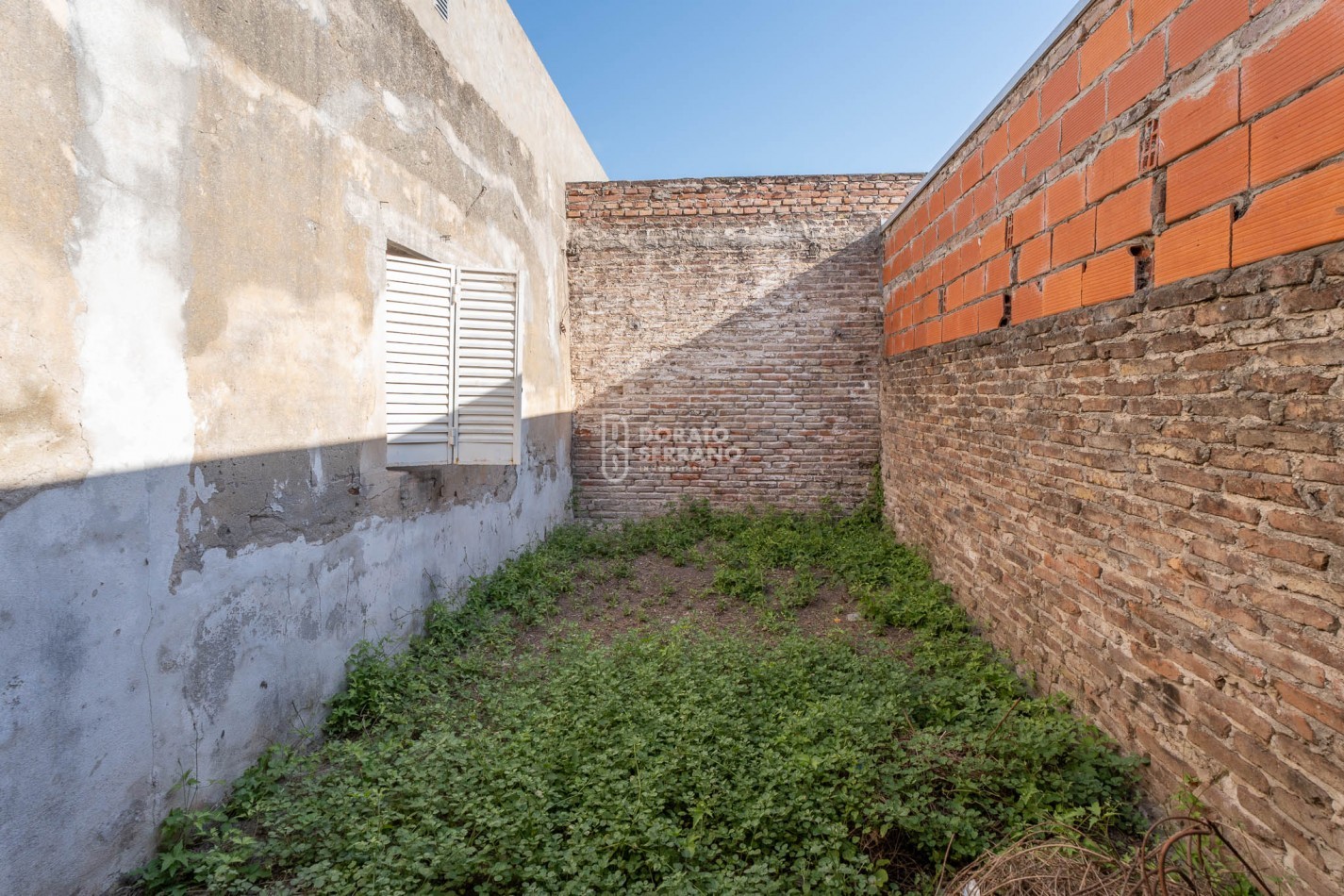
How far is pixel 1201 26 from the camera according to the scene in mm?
2217

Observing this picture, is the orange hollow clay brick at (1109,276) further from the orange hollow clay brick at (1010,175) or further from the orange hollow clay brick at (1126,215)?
the orange hollow clay brick at (1010,175)

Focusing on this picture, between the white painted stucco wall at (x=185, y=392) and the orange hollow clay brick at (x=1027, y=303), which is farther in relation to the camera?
the orange hollow clay brick at (x=1027, y=303)

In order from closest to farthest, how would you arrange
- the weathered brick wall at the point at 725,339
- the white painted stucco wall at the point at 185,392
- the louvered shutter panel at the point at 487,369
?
the white painted stucco wall at the point at 185,392
the louvered shutter panel at the point at 487,369
the weathered brick wall at the point at 725,339

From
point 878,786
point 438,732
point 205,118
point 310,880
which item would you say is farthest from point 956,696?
point 205,118

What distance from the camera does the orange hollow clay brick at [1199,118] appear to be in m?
2.11

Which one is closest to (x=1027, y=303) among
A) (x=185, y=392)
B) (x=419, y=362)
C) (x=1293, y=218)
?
(x=1293, y=218)

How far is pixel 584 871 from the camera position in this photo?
2178mm

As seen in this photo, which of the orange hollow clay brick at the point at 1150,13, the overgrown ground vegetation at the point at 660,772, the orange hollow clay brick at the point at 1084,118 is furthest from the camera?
the orange hollow clay brick at the point at 1084,118

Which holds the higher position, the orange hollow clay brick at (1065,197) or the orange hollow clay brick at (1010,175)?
the orange hollow clay brick at (1010,175)

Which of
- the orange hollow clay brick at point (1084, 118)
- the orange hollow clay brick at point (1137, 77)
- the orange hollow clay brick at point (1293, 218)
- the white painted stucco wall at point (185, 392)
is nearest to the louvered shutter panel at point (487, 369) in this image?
the white painted stucco wall at point (185, 392)

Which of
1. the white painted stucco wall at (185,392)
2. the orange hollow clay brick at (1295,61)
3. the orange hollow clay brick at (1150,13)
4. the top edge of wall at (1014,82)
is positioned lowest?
the white painted stucco wall at (185,392)

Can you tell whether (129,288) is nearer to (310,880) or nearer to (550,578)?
(310,880)

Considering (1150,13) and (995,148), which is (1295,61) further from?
(995,148)

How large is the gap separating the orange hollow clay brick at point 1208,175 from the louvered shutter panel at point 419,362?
12.4ft
